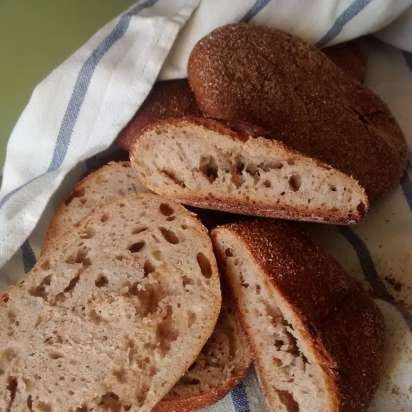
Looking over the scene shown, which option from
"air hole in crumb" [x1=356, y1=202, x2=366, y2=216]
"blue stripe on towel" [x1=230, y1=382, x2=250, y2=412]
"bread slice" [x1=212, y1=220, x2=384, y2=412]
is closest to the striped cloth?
"blue stripe on towel" [x1=230, y1=382, x2=250, y2=412]

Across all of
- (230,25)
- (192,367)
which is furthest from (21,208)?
(230,25)

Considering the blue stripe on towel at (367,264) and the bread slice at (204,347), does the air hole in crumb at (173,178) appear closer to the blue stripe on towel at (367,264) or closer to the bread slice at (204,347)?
the bread slice at (204,347)

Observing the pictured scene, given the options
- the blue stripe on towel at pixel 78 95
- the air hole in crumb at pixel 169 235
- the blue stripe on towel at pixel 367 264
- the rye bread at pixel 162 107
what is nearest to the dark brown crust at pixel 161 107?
the rye bread at pixel 162 107

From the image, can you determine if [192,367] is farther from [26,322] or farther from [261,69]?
[261,69]

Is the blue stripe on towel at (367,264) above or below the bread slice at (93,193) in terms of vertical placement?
below

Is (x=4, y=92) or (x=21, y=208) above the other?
(x=4, y=92)

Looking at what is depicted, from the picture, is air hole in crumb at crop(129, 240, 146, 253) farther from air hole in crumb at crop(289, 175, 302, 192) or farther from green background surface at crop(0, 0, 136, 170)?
green background surface at crop(0, 0, 136, 170)

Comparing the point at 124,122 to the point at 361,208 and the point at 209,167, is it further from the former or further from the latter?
the point at 361,208
